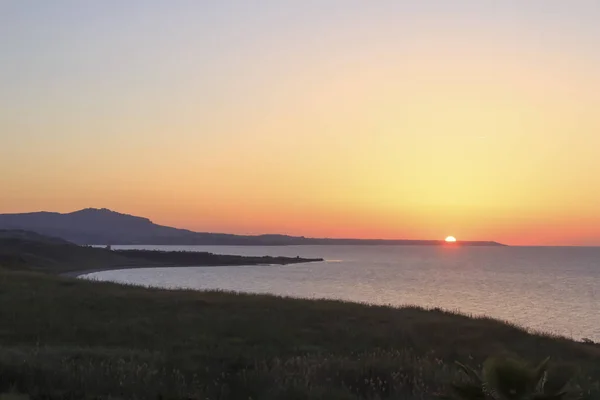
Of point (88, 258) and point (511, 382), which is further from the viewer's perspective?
point (88, 258)

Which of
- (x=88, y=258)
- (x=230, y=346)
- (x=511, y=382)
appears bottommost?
Result: (x=88, y=258)

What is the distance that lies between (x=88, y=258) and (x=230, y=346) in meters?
123

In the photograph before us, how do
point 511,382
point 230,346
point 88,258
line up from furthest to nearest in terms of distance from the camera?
1. point 88,258
2. point 230,346
3. point 511,382

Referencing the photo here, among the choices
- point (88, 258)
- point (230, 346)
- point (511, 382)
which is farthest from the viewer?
point (88, 258)

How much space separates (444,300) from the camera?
Answer: 6638cm

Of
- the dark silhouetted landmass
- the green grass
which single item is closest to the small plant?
the green grass

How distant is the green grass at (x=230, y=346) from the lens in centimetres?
951

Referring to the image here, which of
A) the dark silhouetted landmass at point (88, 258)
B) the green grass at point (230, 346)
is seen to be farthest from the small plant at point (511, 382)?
the dark silhouetted landmass at point (88, 258)

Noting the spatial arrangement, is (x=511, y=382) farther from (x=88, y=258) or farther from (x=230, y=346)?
(x=88, y=258)

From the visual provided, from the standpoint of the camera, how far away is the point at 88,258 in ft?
429

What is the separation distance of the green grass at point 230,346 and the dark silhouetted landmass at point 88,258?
6849 cm

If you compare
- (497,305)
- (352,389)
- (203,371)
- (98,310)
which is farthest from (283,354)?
(497,305)

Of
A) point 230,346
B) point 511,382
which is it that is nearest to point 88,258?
point 230,346

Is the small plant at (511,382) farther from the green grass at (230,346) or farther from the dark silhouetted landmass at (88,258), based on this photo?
the dark silhouetted landmass at (88,258)
